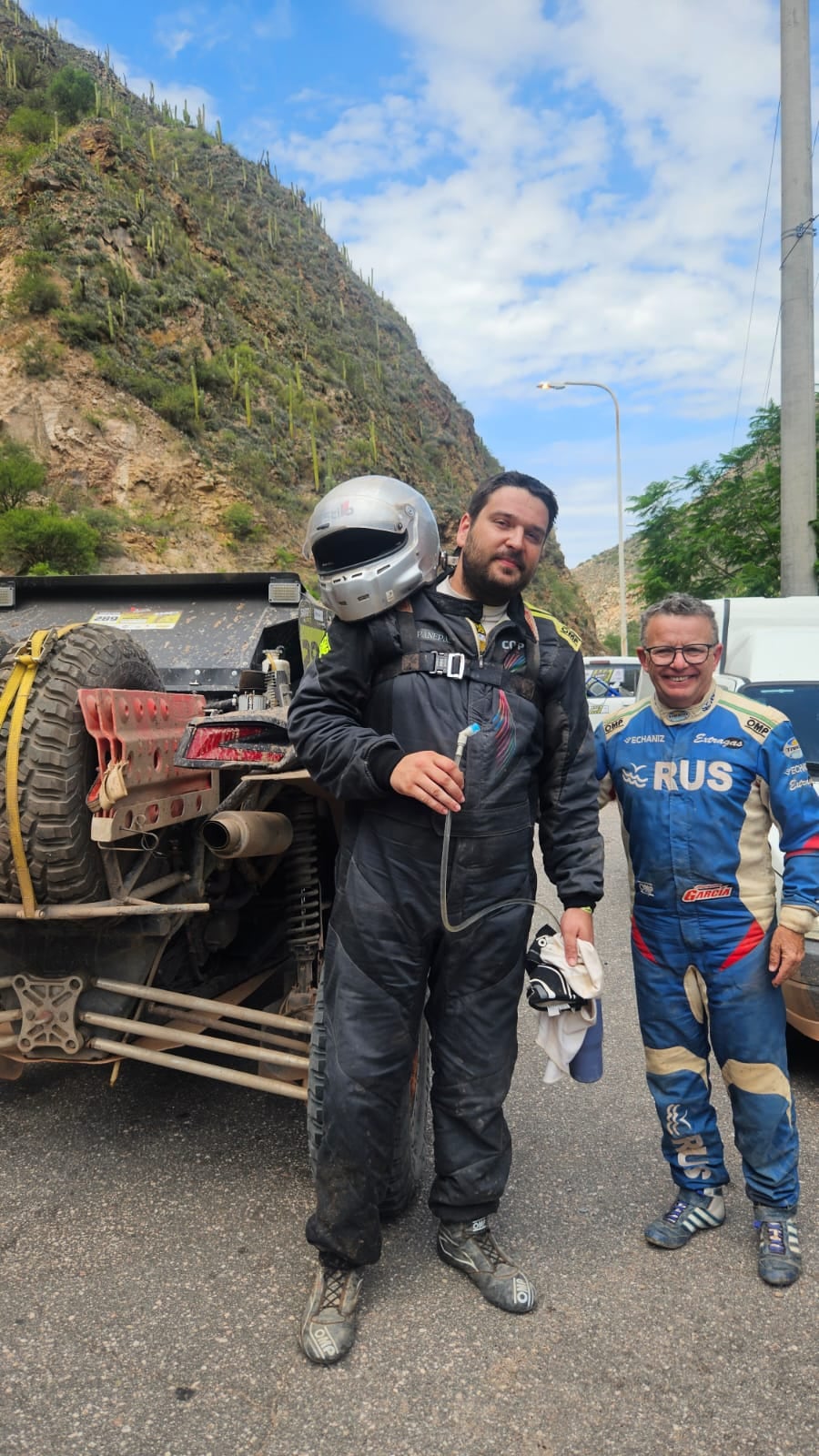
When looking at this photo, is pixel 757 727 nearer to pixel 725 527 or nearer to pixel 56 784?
pixel 56 784

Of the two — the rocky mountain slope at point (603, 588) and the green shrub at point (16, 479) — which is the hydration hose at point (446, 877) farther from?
the rocky mountain slope at point (603, 588)

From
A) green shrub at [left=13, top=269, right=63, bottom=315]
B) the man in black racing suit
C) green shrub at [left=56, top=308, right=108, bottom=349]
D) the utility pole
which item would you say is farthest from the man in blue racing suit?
green shrub at [left=13, top=269, right=63, bottom=315]

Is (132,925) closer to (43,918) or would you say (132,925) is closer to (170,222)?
(43,918)

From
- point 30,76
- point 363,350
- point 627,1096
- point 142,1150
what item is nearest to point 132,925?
point 142,1150

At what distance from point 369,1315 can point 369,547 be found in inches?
81.1

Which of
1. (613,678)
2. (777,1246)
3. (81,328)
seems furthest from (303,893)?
(81,328)

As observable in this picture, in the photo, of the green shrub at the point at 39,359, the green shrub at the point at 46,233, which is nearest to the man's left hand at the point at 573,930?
the green shrub at the point at 39,359

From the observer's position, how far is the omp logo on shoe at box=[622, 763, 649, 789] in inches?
124

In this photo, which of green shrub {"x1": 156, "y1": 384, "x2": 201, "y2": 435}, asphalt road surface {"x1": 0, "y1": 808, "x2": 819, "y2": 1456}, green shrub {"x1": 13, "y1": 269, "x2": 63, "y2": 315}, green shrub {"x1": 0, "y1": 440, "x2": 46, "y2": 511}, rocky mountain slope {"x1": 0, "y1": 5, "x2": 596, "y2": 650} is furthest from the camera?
green shrub {"x1": 156, "y1": 384, "x2": 201, "y2": 435}

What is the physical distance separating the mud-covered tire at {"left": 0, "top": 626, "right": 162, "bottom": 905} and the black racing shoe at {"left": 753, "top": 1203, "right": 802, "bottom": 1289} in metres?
2.17

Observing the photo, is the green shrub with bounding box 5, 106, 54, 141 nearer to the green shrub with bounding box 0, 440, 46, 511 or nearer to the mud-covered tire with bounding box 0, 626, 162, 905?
the green shrub with bounding box 0, 440, 46, 511

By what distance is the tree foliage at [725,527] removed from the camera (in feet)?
46.9

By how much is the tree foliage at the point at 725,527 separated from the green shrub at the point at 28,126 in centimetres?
2789

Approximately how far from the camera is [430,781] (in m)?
2.48
